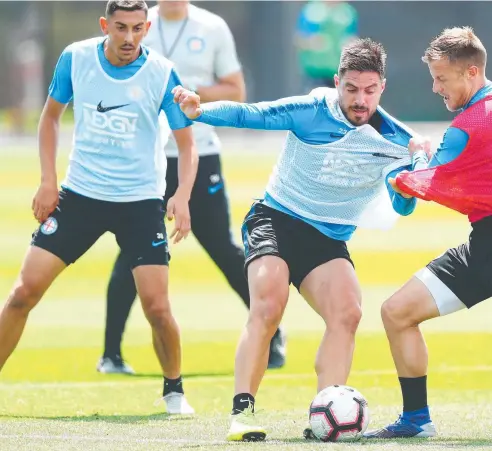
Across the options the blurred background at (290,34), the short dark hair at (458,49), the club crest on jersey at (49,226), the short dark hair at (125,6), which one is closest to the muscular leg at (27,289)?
the club crest on jersey at (49,226)

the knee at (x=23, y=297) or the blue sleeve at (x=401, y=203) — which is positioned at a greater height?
the blue sleeve at (x=401, y=203)

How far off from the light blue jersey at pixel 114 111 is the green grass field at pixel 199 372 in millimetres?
1375

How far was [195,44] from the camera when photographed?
9547mm

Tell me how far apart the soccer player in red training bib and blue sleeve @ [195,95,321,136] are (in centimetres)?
70

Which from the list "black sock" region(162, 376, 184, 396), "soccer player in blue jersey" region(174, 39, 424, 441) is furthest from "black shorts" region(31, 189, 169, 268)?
"black sock" region(162, 376, 184, 396)

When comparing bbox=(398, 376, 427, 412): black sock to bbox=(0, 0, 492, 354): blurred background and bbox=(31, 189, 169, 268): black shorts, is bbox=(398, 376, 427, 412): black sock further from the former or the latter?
bbox=(0, 0, 492, 354): blurred background

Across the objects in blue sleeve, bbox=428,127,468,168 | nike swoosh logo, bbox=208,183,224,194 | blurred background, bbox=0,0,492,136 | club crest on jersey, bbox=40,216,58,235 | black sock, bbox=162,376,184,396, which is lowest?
black sock, bbox=162,376,184,396

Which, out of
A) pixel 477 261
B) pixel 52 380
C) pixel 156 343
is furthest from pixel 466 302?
pixel 52 380

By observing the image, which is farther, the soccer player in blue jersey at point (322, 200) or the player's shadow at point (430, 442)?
the soccer player in blue jersey at point (322, 200)

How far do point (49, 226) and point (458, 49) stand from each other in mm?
2598

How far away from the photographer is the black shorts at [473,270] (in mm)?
6477

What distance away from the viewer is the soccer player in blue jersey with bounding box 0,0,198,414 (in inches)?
294

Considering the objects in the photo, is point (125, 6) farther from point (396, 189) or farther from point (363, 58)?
point (396, 189)

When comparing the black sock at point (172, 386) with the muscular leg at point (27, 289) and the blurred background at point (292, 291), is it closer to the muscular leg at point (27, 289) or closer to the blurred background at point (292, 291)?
the blurred background at point (292, 291)
